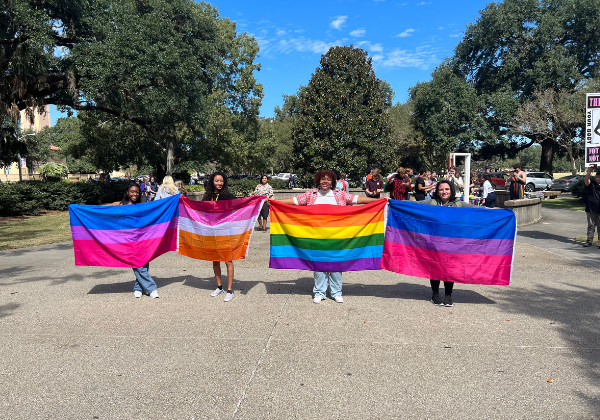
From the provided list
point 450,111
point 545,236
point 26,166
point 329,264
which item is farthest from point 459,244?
point 26,166

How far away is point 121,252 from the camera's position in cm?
666

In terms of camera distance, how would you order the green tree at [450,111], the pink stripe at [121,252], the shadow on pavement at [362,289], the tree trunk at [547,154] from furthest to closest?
1. the green tree at [450,111]
2. the tree trunk at [547,154]
3. the pink stripe at [121,252]
4. the shadow on pavement at [362,289]

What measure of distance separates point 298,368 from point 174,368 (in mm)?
1133

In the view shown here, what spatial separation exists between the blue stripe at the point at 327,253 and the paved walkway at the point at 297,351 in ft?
1.98

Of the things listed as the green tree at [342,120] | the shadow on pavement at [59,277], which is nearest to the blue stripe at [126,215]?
the shadow on pavement at [59,277]

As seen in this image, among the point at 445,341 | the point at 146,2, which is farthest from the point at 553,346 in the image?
the point at 146,2

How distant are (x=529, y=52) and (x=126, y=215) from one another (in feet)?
137

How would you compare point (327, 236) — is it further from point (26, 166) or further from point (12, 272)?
point (26, 166)

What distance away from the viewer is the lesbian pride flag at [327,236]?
20.5 ft

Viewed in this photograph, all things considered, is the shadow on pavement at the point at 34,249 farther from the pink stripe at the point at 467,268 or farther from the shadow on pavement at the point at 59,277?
the pink stripe at the point at 467,268

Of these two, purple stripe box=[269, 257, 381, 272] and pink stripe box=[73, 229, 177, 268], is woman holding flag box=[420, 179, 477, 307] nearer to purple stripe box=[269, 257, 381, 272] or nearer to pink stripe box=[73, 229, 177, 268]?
purple stripe box=[269, 257, 381, 272]

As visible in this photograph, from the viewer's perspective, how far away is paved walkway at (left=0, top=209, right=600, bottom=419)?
341 centimetres

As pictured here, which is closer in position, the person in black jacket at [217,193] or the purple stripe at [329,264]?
the purple stripe at [329,264]

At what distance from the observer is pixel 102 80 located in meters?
16.8
